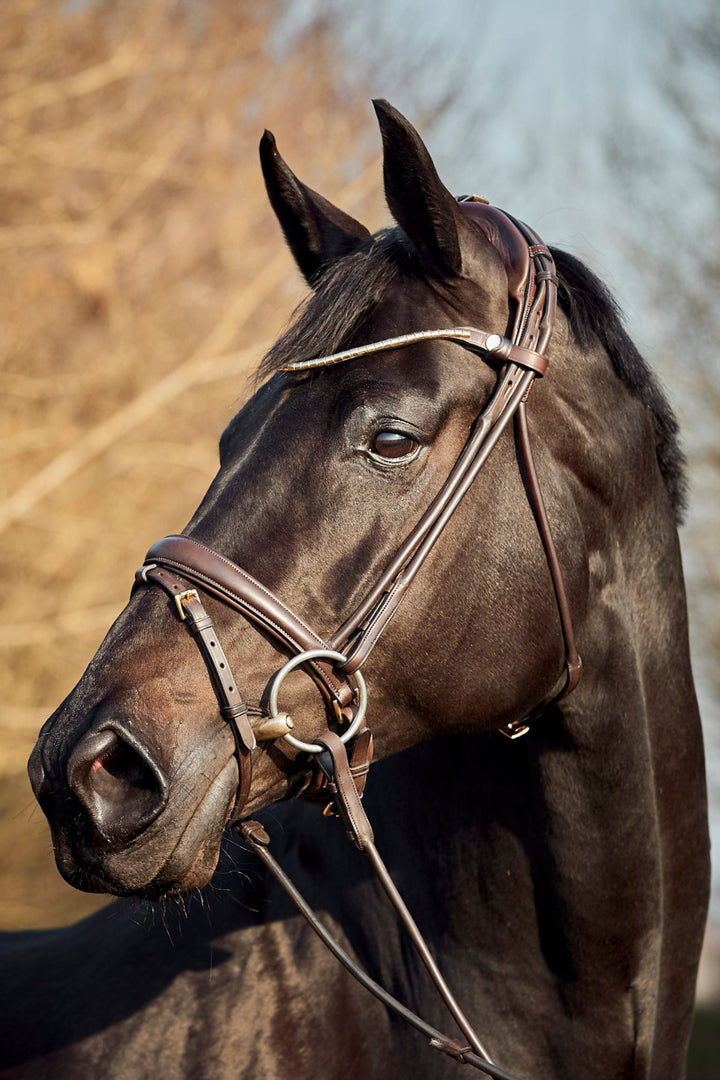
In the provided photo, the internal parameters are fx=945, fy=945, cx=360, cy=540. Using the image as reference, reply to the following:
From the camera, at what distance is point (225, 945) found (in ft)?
7.67

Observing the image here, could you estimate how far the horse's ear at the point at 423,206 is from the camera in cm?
185

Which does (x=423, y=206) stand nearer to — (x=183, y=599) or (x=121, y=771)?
(x=183, y=599)

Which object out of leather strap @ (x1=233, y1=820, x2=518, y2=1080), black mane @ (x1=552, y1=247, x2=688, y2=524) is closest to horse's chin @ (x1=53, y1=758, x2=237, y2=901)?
leather strap @ (x1=233, y1=820, x2=518, y2=1080)

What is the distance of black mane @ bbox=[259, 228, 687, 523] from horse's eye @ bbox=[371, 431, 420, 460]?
0.73ft

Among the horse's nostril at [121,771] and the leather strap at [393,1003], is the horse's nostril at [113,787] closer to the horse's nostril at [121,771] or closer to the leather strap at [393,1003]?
the horse's nostril at [121,771]

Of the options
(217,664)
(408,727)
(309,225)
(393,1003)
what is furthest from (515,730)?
(309,225)

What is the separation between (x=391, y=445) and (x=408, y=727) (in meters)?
0.59

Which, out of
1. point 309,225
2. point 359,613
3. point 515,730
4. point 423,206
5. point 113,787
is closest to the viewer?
point 113,787

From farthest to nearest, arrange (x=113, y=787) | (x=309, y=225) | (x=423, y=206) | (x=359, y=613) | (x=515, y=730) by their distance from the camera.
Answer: (x=309, y=225) → (x=515, y=730) → (x=423, y=206) → (x=359, y=613) → (x=113, y=787)

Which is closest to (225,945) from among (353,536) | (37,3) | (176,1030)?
(176,1030)

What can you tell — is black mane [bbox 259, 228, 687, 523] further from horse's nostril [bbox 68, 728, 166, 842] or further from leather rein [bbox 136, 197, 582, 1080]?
horse's nostril [bbox 68, 728, 166, 842]

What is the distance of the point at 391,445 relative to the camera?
75.0 inches

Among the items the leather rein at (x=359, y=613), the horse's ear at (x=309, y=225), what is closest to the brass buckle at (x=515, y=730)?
the leather rein at (x=359, y=613)

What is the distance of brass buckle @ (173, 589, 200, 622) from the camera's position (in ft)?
5.90
